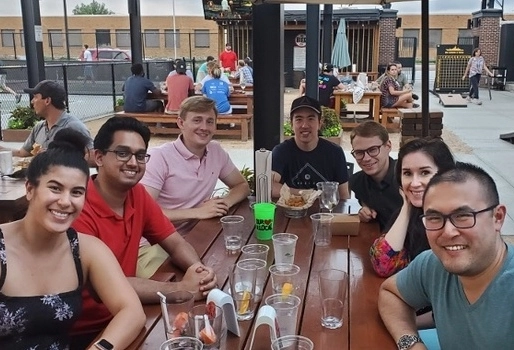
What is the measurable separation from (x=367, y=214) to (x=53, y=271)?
1703 mm

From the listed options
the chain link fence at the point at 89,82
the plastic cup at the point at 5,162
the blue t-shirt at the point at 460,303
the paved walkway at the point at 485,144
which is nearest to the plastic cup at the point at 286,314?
the blue t-shirt at the point at 460,303

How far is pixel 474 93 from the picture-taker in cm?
1703

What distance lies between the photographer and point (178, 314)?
165 cm

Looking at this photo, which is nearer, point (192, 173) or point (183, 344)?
point (183, 344)

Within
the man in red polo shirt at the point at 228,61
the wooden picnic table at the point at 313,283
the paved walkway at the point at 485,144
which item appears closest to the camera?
the wooden picnic table at the point at 313,283

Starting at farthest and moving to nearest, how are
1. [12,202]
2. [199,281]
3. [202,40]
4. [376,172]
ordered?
[202,40] → [12,202] → [376,172] → [199,281]

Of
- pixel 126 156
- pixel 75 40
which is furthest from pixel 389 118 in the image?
pixel 75 40

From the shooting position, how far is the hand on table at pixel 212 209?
3092mm

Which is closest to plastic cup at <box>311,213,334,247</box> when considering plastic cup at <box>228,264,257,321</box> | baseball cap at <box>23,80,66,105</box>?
plastic cup at <box>228,264,257,321</box>

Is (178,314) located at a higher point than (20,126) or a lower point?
higher

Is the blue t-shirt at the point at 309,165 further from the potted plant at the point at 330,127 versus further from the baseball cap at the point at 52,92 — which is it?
the potted plant at the point at 330,127

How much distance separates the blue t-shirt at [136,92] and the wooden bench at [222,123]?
8.4 inches

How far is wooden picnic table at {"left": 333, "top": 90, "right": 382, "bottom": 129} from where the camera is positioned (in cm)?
1123

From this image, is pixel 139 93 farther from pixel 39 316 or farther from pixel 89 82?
pixel 39 316
